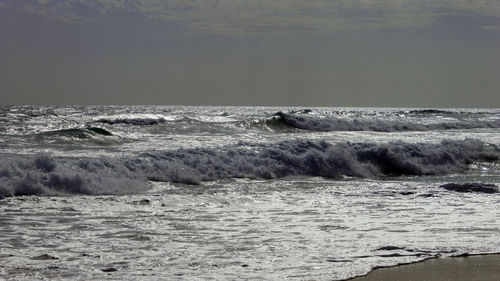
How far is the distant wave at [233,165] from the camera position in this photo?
36.4ft

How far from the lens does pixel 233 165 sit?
14867 millimetres

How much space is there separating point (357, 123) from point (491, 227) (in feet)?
105

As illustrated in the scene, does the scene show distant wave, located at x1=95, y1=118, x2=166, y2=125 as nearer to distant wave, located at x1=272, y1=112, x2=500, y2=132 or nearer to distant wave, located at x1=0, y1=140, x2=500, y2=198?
distant wave, located at x1=272, y1=112, x2=500, y2=132

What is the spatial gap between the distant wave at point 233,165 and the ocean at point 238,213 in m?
0.04

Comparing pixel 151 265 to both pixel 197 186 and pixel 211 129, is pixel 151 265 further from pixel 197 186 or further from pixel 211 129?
pixel 211 129

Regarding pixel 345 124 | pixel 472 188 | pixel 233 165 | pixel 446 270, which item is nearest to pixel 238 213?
pixel 446 270

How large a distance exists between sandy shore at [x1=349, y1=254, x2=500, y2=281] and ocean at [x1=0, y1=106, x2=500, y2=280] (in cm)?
18

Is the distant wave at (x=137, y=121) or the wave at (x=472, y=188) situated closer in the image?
the wave at (x=472, y=188)

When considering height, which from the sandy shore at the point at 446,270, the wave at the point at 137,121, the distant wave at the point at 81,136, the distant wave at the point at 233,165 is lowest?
the wave at the point at 137,121

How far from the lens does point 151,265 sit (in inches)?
224

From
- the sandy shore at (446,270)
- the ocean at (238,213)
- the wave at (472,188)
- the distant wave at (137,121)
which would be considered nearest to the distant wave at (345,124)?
the distant wave at (137,121)

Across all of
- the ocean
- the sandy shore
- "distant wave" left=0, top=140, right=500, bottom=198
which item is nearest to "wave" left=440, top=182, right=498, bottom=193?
the ocean

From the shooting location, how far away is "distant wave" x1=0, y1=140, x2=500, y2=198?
11086 millimetres

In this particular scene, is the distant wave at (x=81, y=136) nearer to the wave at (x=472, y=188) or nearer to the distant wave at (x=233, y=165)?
the distant wave at (x=233, y=165)
